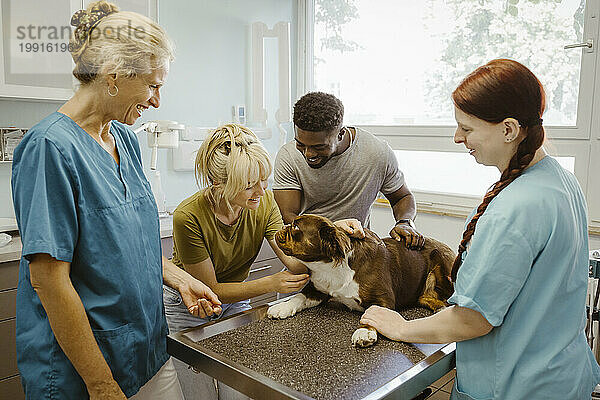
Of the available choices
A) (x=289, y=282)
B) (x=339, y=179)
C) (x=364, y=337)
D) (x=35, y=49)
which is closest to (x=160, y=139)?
(x=35, y=49)

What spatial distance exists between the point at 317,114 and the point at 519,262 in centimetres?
99

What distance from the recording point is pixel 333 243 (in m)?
1.36

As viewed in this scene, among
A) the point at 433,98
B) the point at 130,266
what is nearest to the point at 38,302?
the point at 130,266

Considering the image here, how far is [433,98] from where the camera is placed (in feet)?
10.8

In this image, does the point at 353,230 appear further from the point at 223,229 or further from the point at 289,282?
the point at 223,229

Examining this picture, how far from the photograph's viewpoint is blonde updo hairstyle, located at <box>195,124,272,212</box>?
1.52 meters

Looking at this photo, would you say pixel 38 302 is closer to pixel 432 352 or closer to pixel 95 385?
pixel 95 385

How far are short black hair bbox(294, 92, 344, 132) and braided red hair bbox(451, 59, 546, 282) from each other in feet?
2.49

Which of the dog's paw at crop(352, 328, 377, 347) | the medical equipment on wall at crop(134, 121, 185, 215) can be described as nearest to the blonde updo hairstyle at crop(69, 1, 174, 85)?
the dog's paw at crop(352, 328, 377, 347)

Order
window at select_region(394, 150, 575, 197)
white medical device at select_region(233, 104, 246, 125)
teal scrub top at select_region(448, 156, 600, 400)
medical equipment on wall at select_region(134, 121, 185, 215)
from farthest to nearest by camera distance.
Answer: white medical device at select_region(233, 104, 246, 125), window at select_region(394, 150, 575, 197), medical equipment on wall at select_region(134, 121, 185, 215), teal scrub top at select_region(448, 156, 600, 400)

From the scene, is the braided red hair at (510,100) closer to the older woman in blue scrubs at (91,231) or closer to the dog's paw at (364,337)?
the dog's paw at (364,337)

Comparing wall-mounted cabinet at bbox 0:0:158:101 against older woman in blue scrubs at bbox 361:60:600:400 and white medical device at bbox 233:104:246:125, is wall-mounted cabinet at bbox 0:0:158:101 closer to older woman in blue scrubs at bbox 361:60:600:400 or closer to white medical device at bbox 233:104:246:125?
white medical device at bbox 233:104:246:125

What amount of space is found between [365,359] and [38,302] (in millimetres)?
759

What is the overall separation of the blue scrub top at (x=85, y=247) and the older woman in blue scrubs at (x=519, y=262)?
0.73 m
